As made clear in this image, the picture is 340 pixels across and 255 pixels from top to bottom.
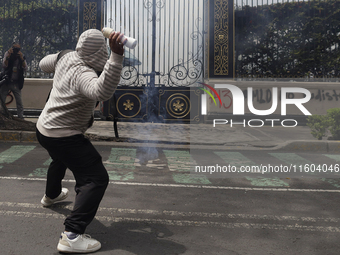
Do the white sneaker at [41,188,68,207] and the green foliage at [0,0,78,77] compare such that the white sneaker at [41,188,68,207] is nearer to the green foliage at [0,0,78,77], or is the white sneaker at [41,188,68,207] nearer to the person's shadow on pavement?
the person's shadow on pavement

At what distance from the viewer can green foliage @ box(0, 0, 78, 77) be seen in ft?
42.3

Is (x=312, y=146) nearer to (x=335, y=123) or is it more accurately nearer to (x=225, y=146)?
(x=335, y=123)

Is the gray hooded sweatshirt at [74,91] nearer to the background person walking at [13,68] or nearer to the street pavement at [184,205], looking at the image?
the street pavement at [184,205]

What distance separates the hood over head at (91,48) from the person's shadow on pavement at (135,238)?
1.40 meters

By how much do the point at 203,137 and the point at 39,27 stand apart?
6.84 m

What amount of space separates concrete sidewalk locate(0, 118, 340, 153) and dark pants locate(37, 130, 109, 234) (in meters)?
5.29

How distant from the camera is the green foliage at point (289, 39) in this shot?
12.7 metres

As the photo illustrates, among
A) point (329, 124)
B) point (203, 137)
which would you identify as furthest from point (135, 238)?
point (329, 124)

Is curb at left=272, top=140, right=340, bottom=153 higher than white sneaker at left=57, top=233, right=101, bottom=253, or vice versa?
curb at left=272, top=140, right=340, bottom=153

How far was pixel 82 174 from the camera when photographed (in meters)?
3.23

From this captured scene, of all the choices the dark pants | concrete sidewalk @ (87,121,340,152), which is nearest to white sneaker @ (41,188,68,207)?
the dark pants

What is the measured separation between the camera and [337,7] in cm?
1291

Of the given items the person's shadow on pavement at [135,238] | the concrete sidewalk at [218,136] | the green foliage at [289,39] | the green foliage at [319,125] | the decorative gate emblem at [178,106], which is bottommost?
the person's shadow on pavement at [135,238]

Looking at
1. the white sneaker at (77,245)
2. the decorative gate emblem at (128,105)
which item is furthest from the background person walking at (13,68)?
the white sneaker at (77,245)
